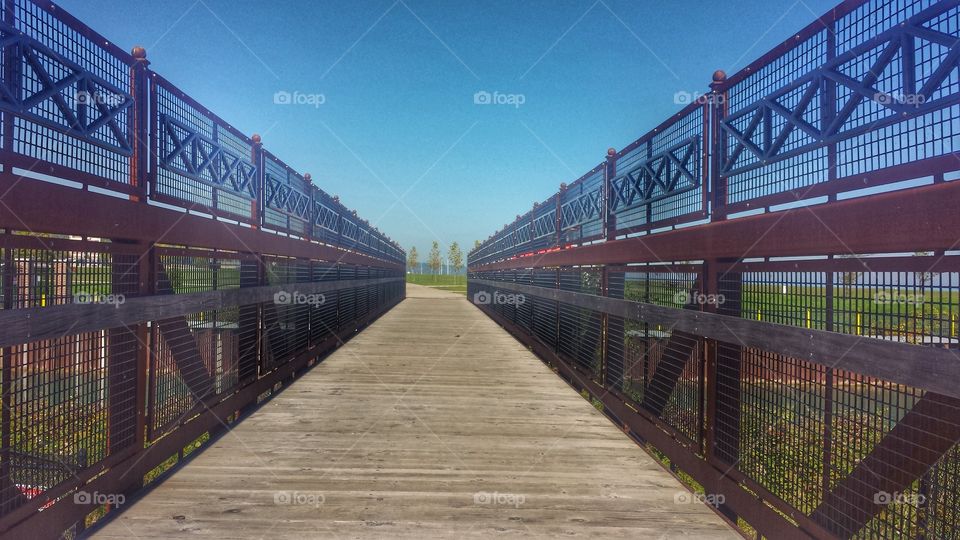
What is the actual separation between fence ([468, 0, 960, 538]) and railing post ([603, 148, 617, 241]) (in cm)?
159

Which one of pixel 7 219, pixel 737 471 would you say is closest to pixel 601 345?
pixel 737 471

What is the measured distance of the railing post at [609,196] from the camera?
21.4ft

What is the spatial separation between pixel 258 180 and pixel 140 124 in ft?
9.70

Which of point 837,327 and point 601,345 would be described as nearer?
point 837,327

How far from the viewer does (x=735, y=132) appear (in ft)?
11.6

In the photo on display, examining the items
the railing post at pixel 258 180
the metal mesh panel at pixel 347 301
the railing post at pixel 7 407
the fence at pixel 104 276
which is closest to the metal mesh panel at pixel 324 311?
the metal mesh panel at pixel 347 301

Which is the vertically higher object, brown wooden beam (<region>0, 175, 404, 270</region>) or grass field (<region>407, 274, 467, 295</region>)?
brown wooden beam (<region>0, 175, 404, 270</region>)

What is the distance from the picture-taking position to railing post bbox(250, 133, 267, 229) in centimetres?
646

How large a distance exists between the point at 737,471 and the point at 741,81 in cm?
283

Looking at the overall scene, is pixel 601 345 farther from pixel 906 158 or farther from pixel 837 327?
pixel 906 158

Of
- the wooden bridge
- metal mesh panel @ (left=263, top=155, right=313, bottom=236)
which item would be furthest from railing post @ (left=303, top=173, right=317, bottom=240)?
the wooden bridge

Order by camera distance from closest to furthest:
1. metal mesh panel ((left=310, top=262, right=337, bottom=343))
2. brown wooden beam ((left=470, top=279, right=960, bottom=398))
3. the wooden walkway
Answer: brown wooden beam ((left=470, top=279, right=960, bottom=398))
the wooden walkway
metal mesh panel ((left=310, top=262, right=337, bottom=343))

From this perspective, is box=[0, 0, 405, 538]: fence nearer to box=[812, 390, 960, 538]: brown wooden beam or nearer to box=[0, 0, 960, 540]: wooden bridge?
box=[0, 0, 960, 540]: wooden bridge

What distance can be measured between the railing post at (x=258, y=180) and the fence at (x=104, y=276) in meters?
0.50
